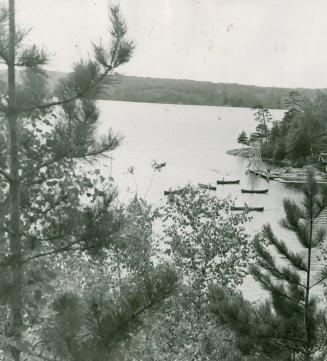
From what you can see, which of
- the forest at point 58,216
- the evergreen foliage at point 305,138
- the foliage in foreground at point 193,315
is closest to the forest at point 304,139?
the evergreen foliage at point 305,138

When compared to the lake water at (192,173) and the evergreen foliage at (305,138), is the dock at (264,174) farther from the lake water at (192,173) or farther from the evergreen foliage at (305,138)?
the evergreen foliage at (305,138)

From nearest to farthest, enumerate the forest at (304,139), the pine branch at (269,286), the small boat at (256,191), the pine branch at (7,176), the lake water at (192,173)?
the pine branch at (7,176), the pine branch at (269,286), the lake water at (192,173), the small boat at (256,191), the forest at (304,139)

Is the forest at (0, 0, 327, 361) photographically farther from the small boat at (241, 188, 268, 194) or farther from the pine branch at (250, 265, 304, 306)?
the small boat at (241, 188, 268, 194)

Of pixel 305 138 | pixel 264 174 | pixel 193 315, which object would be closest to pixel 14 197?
pixel 193 315

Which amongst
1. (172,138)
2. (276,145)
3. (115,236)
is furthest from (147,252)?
(172,138)

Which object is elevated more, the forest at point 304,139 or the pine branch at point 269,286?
the pine branch at point 269,286
